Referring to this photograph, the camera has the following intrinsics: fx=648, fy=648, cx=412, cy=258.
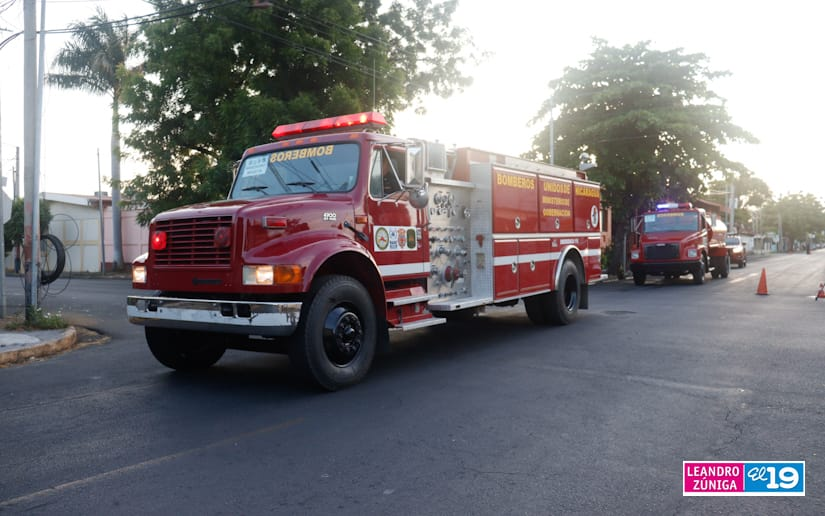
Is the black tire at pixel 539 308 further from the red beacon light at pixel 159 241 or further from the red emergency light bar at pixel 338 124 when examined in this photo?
the red beacon light at pixel 159 241

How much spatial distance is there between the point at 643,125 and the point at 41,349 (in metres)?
22.9

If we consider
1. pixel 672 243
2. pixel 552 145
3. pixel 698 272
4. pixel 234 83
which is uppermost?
pixel 234 83

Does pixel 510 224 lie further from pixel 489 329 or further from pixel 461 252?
pixel 489 329

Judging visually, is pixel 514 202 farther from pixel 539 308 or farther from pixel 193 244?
pixel 193 244

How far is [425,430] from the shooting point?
496 cm

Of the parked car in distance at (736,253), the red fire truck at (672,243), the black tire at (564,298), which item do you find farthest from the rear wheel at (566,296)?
the parked car in distance at (736,253)

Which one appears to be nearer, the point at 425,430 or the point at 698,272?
the point at 425,430

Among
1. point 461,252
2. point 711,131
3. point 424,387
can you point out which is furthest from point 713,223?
point 424,387

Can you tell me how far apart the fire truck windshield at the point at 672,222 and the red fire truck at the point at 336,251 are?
13717 mm

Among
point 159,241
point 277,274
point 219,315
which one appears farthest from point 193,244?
point 277,274

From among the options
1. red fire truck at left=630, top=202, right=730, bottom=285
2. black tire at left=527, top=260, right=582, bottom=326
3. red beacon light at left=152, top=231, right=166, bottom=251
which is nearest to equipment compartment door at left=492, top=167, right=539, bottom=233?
black tire at left=527, top=260, right=582, bottom=326

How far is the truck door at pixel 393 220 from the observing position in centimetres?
697

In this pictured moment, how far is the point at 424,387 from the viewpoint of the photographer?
6.40 metres

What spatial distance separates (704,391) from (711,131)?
23002mm
